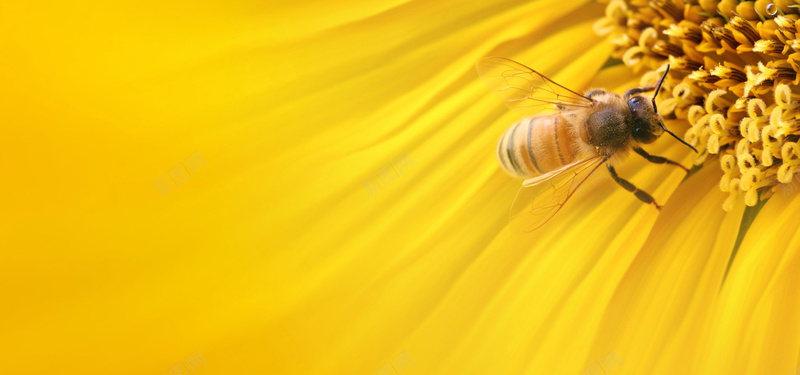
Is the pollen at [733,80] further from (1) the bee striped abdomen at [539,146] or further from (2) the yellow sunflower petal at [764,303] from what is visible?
(1) the bee striped abdomen at [539,146]

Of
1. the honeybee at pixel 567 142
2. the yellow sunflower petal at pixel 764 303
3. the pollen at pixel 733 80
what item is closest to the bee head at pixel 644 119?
the honeybee at pixel 567 142

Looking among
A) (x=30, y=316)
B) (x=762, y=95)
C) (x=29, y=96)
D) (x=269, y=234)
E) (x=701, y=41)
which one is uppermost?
(x=29, y=96)

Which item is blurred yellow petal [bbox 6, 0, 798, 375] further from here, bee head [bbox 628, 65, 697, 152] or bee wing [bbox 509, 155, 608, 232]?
bee wing [bbox 509, 155, 608, 232]

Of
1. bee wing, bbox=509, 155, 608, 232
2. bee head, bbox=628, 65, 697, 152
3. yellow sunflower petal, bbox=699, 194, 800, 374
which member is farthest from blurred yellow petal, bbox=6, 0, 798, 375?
bee wing, bbox=509, 155, 608, 232

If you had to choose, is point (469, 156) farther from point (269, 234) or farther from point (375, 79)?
point (269, 234)

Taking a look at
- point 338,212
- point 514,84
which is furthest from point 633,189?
point 338,212

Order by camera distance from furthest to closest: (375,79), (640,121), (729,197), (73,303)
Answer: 1. (375,79)
2. (73,303)
3. (729,197)
4. (640,121)

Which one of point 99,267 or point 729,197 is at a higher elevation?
point 99,267

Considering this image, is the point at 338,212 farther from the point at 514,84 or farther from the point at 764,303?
the point at 764,303

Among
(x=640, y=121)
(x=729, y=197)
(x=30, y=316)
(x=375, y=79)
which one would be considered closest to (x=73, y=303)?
(x=30, y=316)
